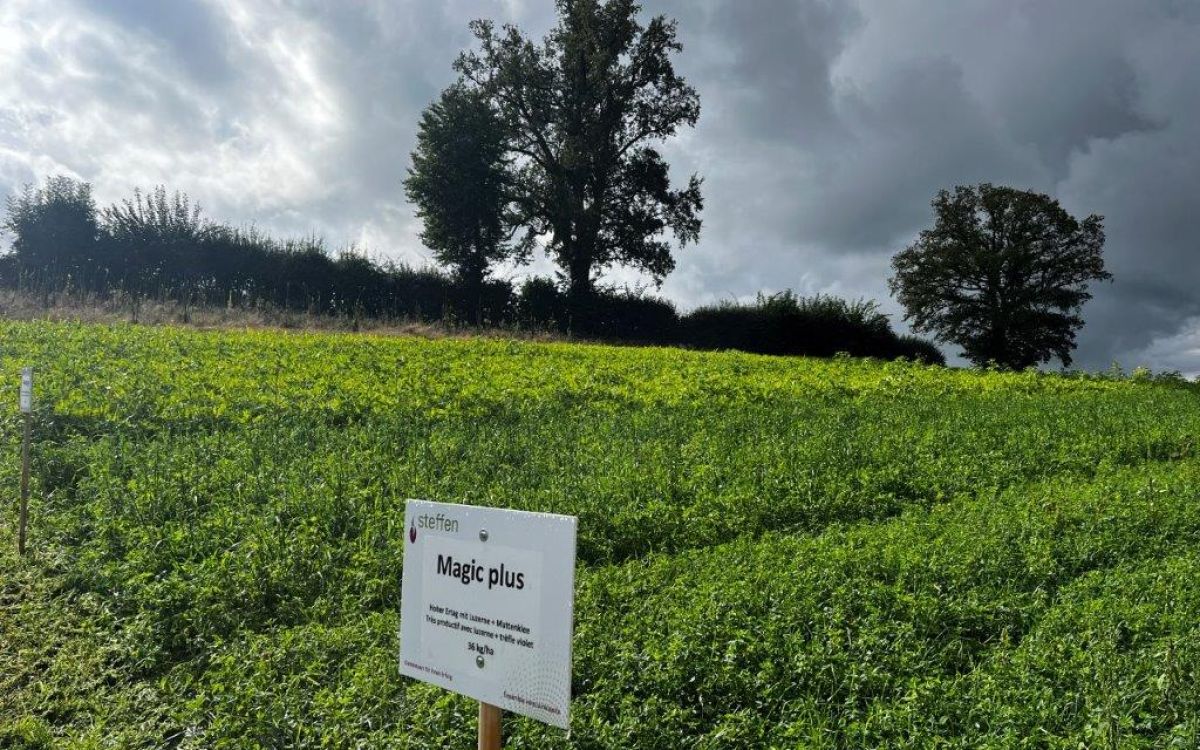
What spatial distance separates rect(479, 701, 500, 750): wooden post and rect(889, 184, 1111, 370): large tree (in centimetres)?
3591

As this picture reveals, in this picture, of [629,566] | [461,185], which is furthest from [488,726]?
[461,185]

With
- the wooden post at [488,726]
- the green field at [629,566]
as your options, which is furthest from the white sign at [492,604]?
the green field at [629,566]

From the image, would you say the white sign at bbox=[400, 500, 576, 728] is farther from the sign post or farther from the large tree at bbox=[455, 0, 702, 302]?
the large tree at bbox=[455, 0, 702, 302]

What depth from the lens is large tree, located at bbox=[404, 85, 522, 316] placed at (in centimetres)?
3142

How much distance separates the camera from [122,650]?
5379 mm

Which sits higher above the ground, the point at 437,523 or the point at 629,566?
the point at 437,523

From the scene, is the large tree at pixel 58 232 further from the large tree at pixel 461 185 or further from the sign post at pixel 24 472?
the sign post at pixel 24 472

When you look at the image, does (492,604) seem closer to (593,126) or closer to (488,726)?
(488,726)

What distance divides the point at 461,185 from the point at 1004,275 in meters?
24.4

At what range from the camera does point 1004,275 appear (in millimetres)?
36188

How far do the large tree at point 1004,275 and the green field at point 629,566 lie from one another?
2616cm

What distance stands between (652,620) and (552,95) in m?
31.7

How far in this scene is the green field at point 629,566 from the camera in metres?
4.18

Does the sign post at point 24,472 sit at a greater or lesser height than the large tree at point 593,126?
lesser
